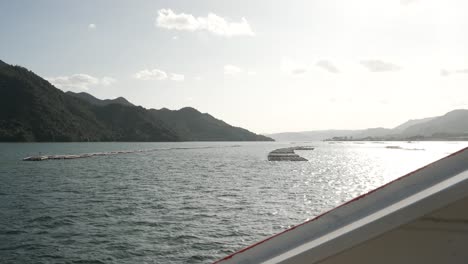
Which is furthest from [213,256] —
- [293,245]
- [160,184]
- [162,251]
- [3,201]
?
[160,184]

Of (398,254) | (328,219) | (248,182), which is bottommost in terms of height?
(248,182)

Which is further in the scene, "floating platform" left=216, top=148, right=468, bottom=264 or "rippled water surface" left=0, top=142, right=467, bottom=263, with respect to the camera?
"rippled water surface" left=0, top=142, right=467, bottom=263

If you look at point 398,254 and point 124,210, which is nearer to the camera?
point 398,254

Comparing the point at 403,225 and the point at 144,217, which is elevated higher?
the point at 403,225

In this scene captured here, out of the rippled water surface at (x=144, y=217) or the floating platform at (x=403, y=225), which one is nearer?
the floating platform at (x=403, y=225)

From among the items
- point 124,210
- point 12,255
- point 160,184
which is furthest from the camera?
point 160,184

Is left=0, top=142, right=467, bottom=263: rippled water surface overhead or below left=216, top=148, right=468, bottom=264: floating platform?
below

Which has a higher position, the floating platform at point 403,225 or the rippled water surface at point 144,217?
the floating platform at point 403,225

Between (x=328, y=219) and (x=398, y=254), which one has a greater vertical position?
(x=328, y=219)

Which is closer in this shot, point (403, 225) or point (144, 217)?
point (403, 225)

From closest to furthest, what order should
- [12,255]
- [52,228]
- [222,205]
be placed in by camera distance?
1. [12,255]
2. [52,228]
3. [222,205]

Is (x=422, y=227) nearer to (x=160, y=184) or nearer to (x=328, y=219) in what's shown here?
(x=328, y=219)

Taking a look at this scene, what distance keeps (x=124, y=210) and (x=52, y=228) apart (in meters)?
6.40

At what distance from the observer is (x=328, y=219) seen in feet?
8.82
